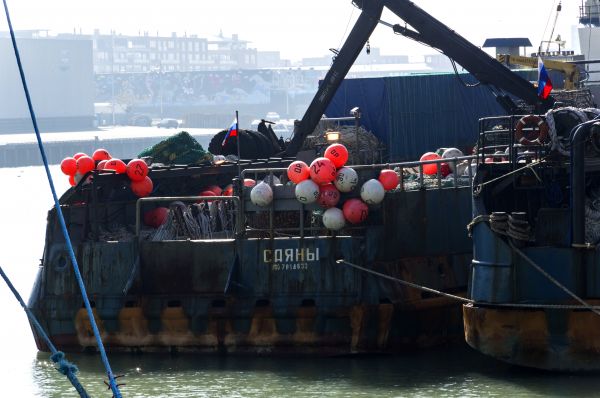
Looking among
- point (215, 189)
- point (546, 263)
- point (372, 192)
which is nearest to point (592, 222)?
point (546, 263)

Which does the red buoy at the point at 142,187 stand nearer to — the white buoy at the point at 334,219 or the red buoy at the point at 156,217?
the red buoy at the point at 156,217

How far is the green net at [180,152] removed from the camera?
99.2 ft

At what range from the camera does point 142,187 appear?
2773cm

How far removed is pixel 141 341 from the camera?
2620 centimetres

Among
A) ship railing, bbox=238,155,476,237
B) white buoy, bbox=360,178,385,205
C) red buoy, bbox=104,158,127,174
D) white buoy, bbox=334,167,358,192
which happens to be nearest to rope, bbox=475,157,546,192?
ship railing, bbox=238,155,476,237

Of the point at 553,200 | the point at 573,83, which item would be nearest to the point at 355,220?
the point at 553,200

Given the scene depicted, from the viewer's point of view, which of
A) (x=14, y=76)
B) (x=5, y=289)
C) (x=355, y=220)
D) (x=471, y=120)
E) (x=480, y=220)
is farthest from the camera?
(x=14, y=76)

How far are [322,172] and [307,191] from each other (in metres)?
0.44

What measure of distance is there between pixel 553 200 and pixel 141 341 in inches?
315

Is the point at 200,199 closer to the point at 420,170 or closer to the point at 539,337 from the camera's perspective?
the point at 420,170

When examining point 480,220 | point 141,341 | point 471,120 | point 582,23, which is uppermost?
point 582,23

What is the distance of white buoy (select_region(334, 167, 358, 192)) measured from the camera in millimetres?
25547

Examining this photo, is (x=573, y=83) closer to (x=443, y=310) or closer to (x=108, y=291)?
(x=443, y=310)

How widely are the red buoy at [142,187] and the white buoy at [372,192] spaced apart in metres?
4.67
